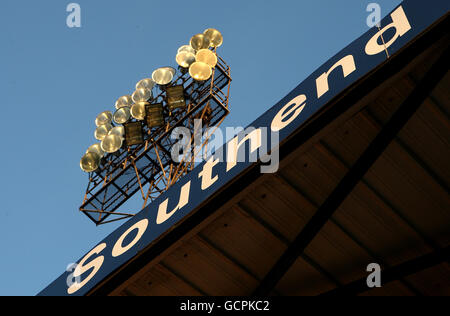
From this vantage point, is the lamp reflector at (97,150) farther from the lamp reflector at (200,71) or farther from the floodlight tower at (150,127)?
the lamp reflector at (200,71)

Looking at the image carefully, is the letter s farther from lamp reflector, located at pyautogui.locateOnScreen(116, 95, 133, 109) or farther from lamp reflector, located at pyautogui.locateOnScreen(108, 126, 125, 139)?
lamp reflector, located at pyautogui.locateOnScreen(116, 95, 133, 109)

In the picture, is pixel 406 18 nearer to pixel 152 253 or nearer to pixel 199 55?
pixel 152 253

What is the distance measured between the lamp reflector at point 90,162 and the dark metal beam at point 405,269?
1656 centimetres

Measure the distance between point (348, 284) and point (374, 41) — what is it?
3434mm

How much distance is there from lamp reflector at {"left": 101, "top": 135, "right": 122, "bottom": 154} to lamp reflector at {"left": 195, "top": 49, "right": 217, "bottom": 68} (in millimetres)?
4423

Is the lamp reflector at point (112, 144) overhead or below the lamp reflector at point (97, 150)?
below

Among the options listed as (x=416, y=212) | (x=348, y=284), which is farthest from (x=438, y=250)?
(x=348, y=284)

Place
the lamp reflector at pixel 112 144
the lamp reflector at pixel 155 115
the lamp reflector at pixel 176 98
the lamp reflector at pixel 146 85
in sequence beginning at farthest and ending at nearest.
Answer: the lamp reflector at pixel 146 85 < the lamp reflector at pixel 176 98 < the lamp reflector at pixel 155 115 < the lamp reflector at pixel 112 144

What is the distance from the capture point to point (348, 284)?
8.19 m

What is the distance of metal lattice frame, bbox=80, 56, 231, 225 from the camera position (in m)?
22.0

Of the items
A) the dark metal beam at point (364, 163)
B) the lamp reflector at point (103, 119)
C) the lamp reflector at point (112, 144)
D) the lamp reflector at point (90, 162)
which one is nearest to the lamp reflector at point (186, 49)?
the lamp reflector at point (103, 119)

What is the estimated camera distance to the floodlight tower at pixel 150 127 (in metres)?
22.1

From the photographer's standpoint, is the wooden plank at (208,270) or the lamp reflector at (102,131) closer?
the wooden plank at (208,270)

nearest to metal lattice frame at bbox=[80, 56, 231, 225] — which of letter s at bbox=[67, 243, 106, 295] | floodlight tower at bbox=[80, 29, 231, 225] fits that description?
floodlight tower at bbox=[80, 29, 231, 225]
